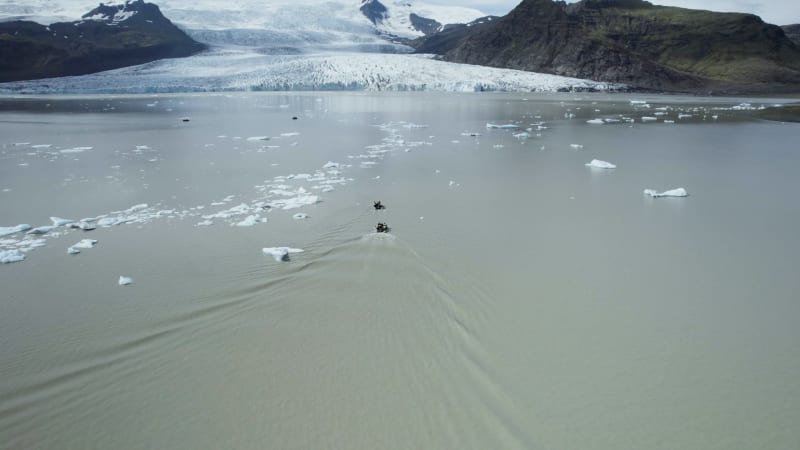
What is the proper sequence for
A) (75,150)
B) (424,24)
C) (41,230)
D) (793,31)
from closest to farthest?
(41,230)
(75,150)
(793,31)
(424,24)

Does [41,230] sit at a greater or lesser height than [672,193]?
lesser

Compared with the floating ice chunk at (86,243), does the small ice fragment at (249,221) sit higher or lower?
higher

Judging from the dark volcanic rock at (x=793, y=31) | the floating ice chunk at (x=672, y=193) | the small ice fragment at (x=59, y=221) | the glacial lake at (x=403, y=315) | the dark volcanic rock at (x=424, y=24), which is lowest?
the glacial lake at (x=403, y=315)

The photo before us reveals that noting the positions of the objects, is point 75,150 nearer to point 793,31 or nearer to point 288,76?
point 288,76

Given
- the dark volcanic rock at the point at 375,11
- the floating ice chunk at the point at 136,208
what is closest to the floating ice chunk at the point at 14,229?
the floating ice chunk at the point at 136,208

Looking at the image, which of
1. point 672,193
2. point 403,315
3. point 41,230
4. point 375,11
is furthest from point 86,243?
point 375,11

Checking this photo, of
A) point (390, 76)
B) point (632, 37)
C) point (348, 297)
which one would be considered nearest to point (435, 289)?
point (348, 297)

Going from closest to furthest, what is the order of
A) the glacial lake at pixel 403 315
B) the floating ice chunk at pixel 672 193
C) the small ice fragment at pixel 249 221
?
the glacial lake at pixel 403 315, the small ice fragment at pixel 249 221, the floating ice chunk at pixel 672 193

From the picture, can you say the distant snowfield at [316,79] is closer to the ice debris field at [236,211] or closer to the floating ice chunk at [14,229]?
the ice debris field at [236,211]
